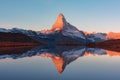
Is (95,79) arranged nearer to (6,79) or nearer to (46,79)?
(46,79)

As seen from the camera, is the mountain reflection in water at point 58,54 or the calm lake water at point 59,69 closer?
the calm lake water at point 59,69

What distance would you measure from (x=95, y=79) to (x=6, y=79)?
23.6ft

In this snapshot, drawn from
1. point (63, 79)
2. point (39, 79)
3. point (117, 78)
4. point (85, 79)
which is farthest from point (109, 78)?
point (39, 79)

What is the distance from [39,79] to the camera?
2300 centimetres

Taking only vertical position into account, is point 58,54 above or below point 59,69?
below

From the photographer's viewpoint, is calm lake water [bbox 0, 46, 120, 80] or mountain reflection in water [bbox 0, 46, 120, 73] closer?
calm lake water [bbox 0, 46, 120, 80]

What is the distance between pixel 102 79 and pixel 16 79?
276 inches

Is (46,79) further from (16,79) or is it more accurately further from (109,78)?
(109,78)

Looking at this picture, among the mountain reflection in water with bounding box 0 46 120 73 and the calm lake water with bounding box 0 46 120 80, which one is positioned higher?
the calm lake water with bounding box 0 46 120 80

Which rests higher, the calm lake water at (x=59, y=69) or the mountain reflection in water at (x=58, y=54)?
the calm lake water at (x=59, y=69)

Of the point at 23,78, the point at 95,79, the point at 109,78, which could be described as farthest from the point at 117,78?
the point at 23,78

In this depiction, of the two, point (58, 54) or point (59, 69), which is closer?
point (59, 69)

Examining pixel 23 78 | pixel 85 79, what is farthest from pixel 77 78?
pixel 23 78

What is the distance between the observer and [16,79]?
23.2 m
